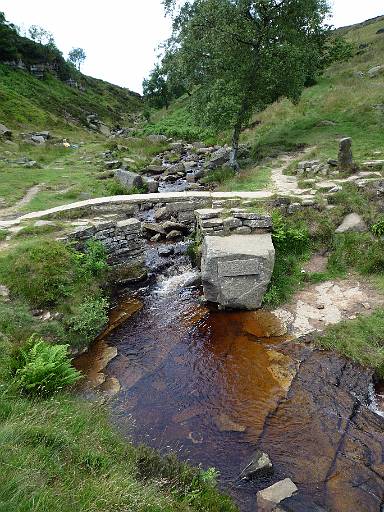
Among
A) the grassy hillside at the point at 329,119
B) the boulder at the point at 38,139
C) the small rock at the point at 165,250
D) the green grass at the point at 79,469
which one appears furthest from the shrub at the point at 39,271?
the boulder at the point at 38,139

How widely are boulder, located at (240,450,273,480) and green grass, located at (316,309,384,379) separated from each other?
10.7 ft

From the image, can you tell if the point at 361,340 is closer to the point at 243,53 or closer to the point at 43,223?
the point at 43,223

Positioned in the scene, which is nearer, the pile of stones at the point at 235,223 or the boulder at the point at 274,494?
the boulder at the point at 274,494

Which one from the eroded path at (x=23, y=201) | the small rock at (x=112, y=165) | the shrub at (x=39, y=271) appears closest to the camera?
the shrub at (x=39, y=271)

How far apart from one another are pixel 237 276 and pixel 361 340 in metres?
3.44

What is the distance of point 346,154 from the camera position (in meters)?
15.3

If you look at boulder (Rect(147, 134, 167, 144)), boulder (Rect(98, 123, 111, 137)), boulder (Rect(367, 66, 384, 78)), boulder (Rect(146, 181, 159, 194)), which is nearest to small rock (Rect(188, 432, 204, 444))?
boulder (Rect(146, 181, 159, 194))

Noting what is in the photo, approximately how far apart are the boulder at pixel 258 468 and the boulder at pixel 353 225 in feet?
27.2

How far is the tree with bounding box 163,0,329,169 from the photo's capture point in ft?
62.2

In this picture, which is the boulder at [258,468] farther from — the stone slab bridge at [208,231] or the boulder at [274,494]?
the stone slab bridge at [208,231]

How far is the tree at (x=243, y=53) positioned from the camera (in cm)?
1895

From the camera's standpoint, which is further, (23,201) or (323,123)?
(323,123)

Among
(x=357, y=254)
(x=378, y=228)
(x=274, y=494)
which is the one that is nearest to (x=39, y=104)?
(x=378, y=228)

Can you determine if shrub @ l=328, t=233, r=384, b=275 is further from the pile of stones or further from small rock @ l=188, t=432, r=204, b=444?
small rock @ l=188, t=432, r=204, b=444
